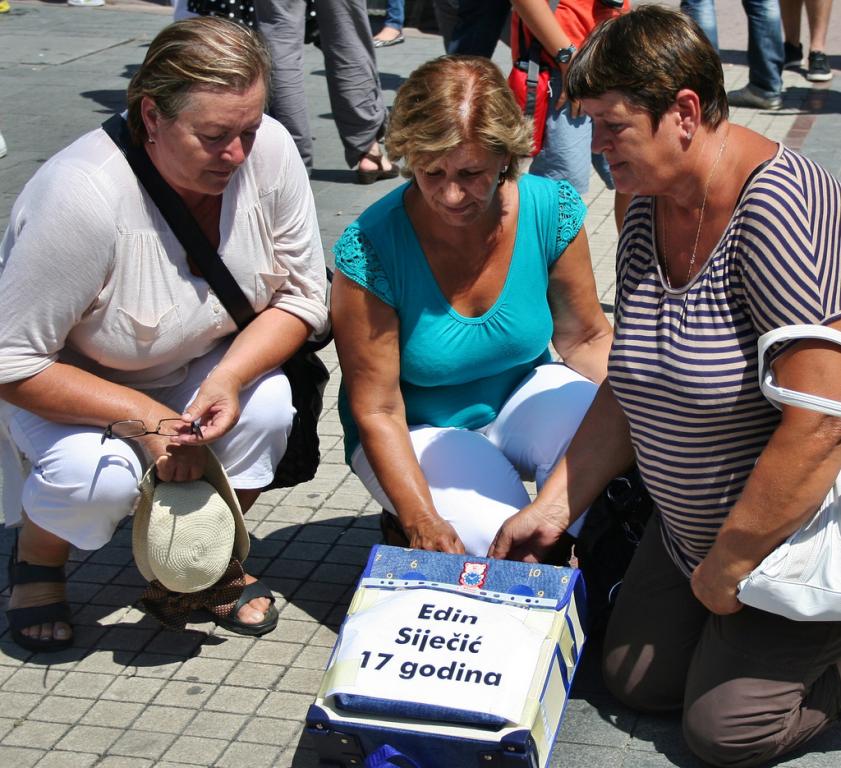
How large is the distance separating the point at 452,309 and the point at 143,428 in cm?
80

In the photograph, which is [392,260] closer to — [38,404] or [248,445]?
[248,445]

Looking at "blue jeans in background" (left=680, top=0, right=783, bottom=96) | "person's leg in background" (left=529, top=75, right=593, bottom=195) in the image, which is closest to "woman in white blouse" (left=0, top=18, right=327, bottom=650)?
"person's leg in background" (left=529, top=75, right=593, bottom=195)

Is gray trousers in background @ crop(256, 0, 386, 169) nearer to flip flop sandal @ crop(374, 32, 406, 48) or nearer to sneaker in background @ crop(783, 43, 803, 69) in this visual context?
sneaker in background @ crop(783, 43, 803, 69)

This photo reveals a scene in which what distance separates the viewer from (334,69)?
6.77 meters

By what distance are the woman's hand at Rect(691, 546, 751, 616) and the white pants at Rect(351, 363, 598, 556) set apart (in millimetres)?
486

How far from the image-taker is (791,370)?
2.28 metres

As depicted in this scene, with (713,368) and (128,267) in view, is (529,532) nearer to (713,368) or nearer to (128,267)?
(713,368)

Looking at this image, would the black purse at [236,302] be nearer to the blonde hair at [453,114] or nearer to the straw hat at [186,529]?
the straw hat at [186,529]

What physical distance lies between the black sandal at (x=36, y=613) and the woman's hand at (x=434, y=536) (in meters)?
0.96

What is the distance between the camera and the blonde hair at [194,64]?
281 centimetres

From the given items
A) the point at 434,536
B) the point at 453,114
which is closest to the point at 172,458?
the point at 434,536

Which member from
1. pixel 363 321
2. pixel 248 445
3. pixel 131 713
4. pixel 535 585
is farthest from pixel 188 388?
pixel 535 585

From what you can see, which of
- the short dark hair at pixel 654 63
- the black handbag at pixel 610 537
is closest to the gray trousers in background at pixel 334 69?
the black handbag at pixel 610 537

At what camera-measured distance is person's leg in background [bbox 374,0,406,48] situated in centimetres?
1119
